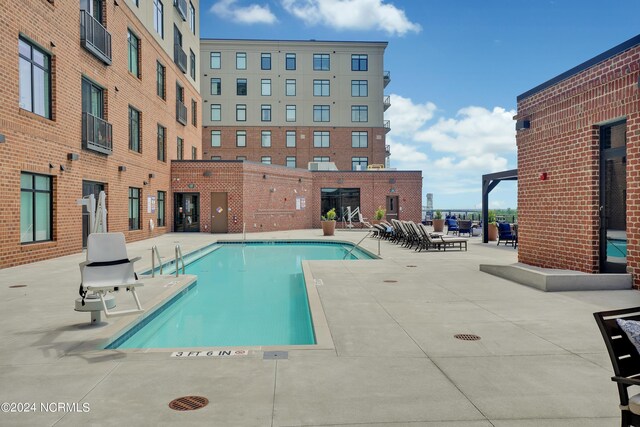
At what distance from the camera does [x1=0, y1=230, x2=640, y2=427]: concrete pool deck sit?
10.5 ft

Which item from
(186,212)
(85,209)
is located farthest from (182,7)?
(85,209)

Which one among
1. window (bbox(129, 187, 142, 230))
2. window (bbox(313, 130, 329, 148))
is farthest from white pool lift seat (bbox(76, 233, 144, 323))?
window (bbox(313, 130, 329, 148))

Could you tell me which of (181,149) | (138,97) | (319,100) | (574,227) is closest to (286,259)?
(574,227)

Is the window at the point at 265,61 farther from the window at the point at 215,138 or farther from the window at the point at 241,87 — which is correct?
the window at the point at 215,138

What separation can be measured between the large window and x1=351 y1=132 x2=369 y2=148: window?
9761 millimetres

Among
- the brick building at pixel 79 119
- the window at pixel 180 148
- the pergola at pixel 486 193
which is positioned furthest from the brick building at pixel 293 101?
the pergola at pixel 486 193

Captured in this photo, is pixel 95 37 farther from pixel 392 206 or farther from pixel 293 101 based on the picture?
pixel 293 101

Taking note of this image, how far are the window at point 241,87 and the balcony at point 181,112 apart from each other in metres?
14.2

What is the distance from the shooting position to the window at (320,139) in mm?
41312

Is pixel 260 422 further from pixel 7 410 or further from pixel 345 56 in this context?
pixel 345 56

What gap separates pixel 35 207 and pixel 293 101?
30.6 metres

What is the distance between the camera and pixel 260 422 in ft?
10.2

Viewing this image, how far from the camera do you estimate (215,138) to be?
41000mm

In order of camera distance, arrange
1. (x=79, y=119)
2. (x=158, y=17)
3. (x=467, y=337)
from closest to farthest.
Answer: (x=467, y=337) < (x=79, y=119) < (x=158, y=17)
